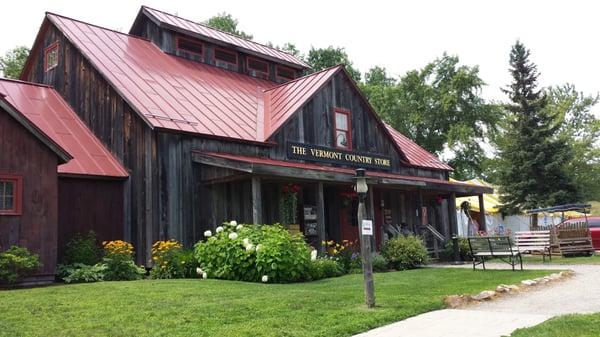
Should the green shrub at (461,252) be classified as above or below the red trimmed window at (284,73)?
below

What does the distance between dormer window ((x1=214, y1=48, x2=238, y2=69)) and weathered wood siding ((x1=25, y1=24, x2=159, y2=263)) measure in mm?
6062

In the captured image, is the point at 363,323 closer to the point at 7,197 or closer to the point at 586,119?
the point at 7,197

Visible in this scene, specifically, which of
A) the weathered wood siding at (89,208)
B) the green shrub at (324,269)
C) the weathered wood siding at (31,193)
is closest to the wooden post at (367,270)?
the green shrub at (324,269)

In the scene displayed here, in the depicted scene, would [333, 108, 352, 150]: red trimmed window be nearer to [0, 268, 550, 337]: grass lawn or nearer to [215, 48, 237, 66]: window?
[215, 48, 237, 66]: window

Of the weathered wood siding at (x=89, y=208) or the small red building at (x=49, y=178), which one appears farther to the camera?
the weathered wood siding at (x=89, y=208)

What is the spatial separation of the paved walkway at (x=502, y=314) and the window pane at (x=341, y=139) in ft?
32.2

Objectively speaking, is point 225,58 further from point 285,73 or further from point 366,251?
point 366,251

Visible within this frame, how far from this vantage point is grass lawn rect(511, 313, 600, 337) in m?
6.51

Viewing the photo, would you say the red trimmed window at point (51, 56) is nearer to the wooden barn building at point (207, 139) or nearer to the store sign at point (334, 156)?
the wooden barn building at point (207, 139)

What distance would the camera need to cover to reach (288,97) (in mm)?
20250

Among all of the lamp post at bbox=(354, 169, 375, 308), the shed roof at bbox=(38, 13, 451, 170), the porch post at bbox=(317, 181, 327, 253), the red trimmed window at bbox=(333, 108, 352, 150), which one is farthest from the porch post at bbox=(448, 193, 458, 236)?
the lamp post at bbox=(354, 169, 375, 308)

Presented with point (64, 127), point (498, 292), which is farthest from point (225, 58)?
point (498, 292)

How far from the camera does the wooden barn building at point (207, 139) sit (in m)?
15.3

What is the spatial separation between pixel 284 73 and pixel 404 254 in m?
12.4
